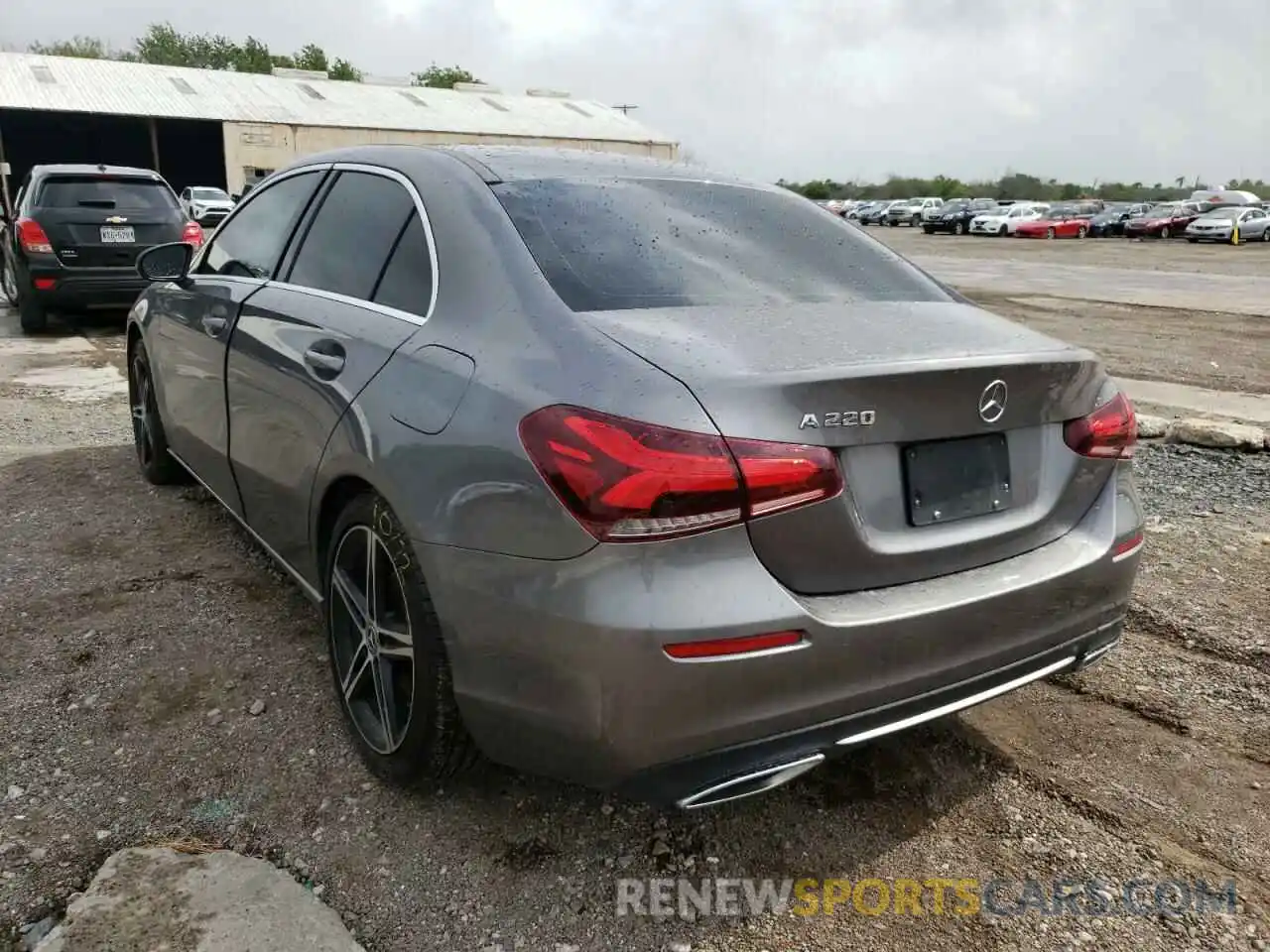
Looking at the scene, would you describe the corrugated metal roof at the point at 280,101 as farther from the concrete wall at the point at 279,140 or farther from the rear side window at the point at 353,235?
the rear side window at the point at 353,235

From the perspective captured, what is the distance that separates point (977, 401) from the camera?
2133mm

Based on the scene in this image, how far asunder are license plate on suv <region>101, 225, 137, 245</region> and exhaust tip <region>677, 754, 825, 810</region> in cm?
1037

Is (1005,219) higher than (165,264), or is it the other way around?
(1005,219)

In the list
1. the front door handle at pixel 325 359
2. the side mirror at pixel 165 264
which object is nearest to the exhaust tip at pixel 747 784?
the front door handle at pixel 325 359

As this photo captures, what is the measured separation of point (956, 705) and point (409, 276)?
174 centimetres

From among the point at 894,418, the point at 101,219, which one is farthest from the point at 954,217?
the point at 894,418

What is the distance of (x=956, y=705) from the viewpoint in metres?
2.18

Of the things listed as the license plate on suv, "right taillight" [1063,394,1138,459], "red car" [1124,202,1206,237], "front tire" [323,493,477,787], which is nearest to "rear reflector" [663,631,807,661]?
"front tire" [323,493,477,787]

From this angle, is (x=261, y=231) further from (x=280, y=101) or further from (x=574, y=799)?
(x=280, y=101)

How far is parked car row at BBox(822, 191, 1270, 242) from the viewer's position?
124 ft

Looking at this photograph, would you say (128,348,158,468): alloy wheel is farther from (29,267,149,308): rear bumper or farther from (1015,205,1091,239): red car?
(1015,205,1091,239): red car

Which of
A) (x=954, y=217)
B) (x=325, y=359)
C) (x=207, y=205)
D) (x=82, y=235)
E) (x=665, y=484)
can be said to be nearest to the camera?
Answer: (x=665, y=484)

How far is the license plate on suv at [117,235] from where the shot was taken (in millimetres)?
10164

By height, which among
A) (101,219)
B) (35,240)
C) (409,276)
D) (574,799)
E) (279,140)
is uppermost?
(279,140)
